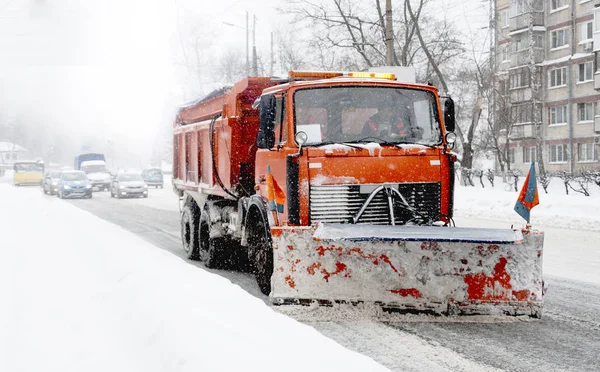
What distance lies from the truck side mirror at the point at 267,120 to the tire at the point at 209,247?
337 cm

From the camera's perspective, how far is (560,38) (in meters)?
47.2

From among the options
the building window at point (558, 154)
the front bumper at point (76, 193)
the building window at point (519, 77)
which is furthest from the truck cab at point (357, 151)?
the building window at point (519, 77)

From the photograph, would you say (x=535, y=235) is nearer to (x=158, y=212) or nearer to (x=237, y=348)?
(x=237, y=348)

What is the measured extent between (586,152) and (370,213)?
41103 millimetres

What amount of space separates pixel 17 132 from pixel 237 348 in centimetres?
15303

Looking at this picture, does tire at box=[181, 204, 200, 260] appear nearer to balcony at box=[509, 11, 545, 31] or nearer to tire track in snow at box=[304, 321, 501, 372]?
tire track in snow at box=[304, 321, 501, 372]

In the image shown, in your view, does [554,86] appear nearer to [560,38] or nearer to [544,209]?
[560,38]

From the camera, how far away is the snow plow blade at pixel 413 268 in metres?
6.32

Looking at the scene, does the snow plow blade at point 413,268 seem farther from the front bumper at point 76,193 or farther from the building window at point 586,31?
the building window at point 586,31

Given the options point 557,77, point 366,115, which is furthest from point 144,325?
point 557,77

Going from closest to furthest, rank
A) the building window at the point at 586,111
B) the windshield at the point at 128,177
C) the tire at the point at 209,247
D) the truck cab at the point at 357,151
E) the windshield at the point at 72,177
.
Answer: the truck cab at the point at 357,151, the tire at the point at 209,247, the windshield at the point at 128,177, the windshield at the point at 72,177, the building window at the point at 586,111

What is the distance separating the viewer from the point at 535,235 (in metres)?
6.33

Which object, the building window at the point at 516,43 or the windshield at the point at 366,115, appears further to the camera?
the building window at the point at 516,43

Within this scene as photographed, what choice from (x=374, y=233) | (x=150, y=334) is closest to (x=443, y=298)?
(x=374, y=233)
